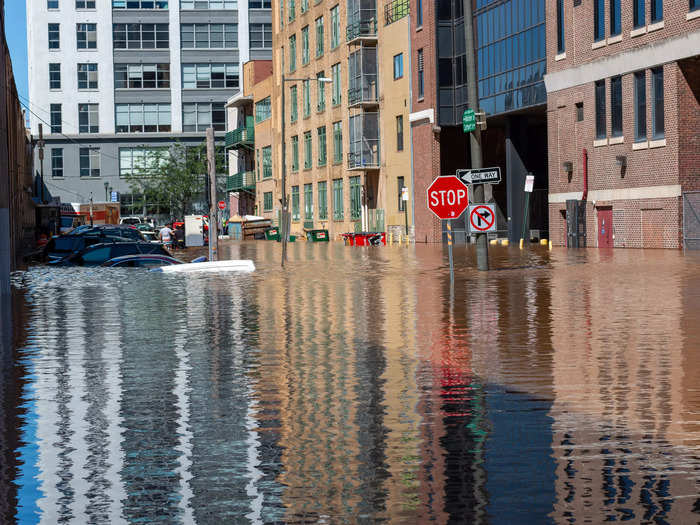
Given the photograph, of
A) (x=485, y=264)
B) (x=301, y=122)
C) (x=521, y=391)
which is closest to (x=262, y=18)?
(x=301, y=122)

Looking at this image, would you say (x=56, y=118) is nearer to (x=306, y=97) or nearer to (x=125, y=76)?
(x=125, y=76)

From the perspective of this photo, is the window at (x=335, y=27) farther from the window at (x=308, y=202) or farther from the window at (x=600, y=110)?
the window at (x=600, y=110)

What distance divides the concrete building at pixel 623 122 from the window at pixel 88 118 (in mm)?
74631

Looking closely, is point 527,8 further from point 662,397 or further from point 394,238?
point 662,397

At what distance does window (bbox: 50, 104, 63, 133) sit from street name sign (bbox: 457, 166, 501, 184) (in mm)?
97430

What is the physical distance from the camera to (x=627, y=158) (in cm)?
4691

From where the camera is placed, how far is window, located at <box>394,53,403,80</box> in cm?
6969

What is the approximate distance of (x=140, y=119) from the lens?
12075cm

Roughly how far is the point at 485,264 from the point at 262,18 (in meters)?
95.1

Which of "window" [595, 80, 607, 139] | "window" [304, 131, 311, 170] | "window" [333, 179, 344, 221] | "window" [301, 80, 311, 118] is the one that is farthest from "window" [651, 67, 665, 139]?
"window" [304, 131, 311, 170]

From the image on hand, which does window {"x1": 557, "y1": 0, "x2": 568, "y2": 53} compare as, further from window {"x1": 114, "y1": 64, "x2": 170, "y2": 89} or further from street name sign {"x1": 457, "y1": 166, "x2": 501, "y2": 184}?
window {"x1": 114, "y1": 64, "x2": 170, "y2": 89}

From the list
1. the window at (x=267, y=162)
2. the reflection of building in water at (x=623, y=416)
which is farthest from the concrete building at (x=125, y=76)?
the reflection of building in water at (x=623, y=416)

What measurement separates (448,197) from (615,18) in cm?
2350

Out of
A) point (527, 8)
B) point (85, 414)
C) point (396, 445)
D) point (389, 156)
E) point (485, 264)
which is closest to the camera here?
point (396, 445)
